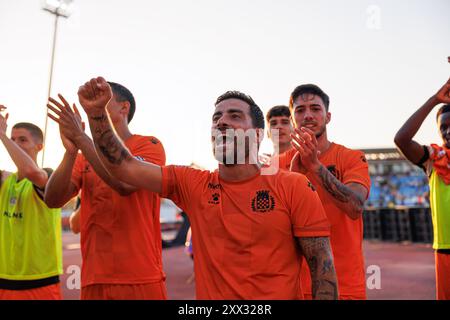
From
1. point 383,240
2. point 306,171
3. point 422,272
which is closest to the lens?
point 306,171

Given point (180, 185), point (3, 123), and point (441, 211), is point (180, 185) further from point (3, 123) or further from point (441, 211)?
point (441, 211)

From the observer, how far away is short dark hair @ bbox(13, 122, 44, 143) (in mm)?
3932

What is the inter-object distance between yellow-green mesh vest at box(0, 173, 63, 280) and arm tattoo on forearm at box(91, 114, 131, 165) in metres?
1.96

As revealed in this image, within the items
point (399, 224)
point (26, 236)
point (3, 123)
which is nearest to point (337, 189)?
point (26, 236)

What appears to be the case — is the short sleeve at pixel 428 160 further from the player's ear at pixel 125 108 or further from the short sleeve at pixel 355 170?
the player's ear at pixel 125 108

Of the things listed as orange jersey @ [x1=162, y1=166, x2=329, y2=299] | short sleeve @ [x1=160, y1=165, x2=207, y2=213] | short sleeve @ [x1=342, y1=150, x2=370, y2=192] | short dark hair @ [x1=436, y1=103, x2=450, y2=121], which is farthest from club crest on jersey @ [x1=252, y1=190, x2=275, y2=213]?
short dark hair @ [x1=436, y1=103, x2=450, y2=121]

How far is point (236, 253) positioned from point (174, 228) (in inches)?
1305

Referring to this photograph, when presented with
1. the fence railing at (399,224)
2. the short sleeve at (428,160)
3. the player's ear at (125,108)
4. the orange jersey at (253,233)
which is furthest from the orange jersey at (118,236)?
the fence railing at (399,224)

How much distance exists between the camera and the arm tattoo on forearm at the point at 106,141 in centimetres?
214

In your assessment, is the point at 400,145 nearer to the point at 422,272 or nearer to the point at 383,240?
the point at 422,272

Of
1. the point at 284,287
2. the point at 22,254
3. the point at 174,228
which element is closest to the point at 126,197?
the point at 284,287

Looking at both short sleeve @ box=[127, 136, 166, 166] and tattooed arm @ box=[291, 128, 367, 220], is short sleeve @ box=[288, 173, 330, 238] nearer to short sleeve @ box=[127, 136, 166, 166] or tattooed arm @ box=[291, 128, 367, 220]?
tattooed arm @ box=[291, 128, 367, 220]
